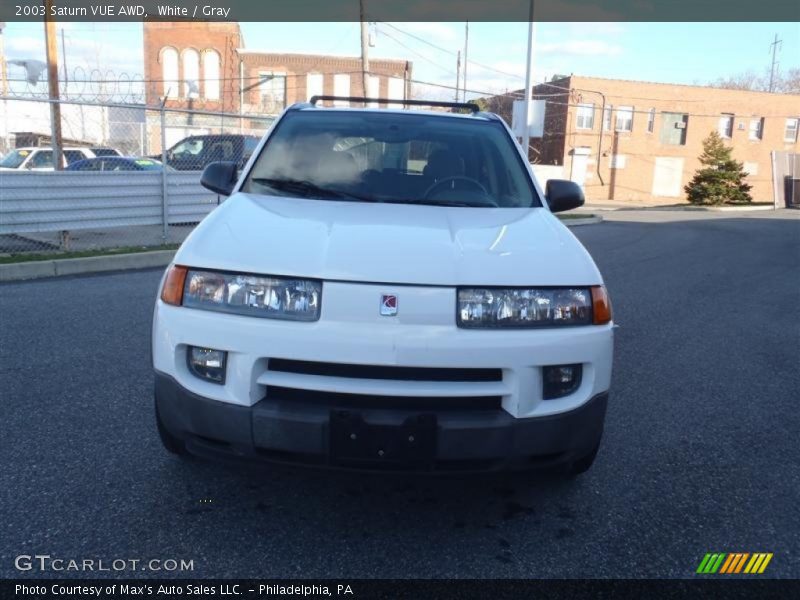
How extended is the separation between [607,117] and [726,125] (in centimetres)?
911

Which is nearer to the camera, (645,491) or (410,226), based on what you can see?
(410,226)

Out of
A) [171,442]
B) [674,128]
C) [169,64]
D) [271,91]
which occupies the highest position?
[169,64]

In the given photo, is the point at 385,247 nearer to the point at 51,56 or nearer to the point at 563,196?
the point at 563,196

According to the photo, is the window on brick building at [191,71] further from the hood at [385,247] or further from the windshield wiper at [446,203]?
the hood at [385,247]

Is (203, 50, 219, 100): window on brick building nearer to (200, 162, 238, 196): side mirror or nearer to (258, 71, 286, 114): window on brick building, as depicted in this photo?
(258, 71, 286, 114): window on brick building

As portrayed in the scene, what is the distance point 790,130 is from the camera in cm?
4503

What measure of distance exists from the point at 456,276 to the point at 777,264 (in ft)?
34.8

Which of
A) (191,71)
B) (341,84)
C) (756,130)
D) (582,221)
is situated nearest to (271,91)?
(341,84)

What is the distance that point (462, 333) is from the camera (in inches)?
95.1

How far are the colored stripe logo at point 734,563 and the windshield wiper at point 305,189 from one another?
7.26 feet

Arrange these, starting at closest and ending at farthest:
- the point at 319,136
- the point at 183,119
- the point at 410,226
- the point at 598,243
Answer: the point at 410,226
the point at 319,136
the point at 598,243
the point at 183,119

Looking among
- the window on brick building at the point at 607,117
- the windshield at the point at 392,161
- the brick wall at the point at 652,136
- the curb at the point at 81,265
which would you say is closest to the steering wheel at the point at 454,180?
the windshield at the point at 392,161
